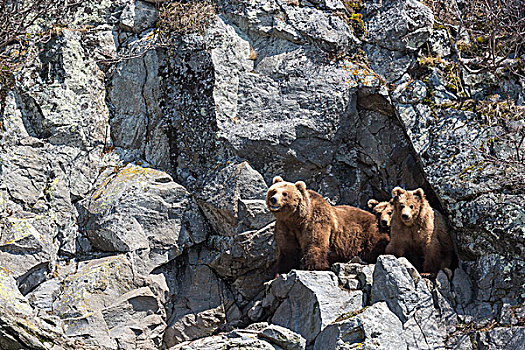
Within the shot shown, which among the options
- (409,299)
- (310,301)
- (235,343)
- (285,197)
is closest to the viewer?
(235,343)

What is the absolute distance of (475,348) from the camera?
26.8 feet

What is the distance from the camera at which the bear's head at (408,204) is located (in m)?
9.16

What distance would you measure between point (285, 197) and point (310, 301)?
5.56 ft

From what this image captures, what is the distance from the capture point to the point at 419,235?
30.6ft

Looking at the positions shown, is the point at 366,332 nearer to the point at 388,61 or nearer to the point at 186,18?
the point at 388,61

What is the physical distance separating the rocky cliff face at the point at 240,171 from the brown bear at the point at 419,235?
10.2 inches

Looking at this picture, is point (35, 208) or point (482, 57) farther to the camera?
point (482, 57)

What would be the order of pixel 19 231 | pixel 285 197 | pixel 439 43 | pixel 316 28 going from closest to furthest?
pixel 19 231
pixel 285 197
pixel 439 43
pixel 316 28

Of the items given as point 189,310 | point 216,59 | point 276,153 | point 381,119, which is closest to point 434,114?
point 381,119

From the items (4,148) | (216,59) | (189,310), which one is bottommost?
(189,310)

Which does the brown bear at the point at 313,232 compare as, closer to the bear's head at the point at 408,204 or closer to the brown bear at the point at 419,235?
the brown bear at the point at 419,235

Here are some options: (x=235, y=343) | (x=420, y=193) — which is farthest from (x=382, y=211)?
(x=235, y=343)

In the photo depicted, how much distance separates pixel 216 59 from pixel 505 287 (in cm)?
586

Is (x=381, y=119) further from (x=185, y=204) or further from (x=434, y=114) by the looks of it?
(x=185, y=204)
